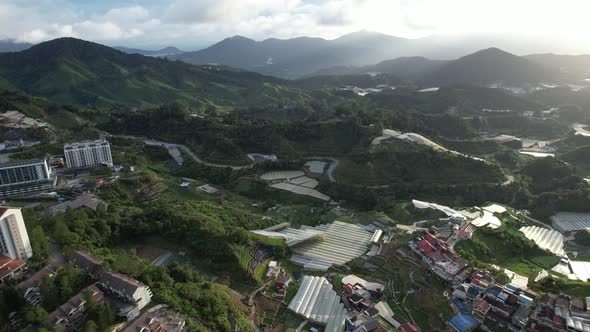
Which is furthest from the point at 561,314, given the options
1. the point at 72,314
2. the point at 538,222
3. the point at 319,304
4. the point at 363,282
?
the point at 72,314

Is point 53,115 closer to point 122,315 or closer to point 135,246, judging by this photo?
point 135,246

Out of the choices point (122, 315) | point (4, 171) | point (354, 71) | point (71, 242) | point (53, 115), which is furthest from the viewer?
point (354, 71)

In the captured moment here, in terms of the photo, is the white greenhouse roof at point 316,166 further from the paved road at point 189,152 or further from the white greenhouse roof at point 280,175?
the paved road at point 189,152

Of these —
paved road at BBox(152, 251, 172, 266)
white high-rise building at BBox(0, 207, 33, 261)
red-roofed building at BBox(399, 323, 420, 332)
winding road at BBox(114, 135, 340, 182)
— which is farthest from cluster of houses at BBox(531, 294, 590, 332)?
white high-rise building at BBox(0, 207, 33, 261)

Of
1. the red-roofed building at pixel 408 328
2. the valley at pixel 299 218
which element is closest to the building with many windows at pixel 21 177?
the valley at pixel 299 218

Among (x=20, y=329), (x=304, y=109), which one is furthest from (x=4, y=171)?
(x=304, y=109)

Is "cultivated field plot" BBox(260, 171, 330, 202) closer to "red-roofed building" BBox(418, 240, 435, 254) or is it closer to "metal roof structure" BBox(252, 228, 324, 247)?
"metal roof structure" BBox(252, 228, 324, 247)
